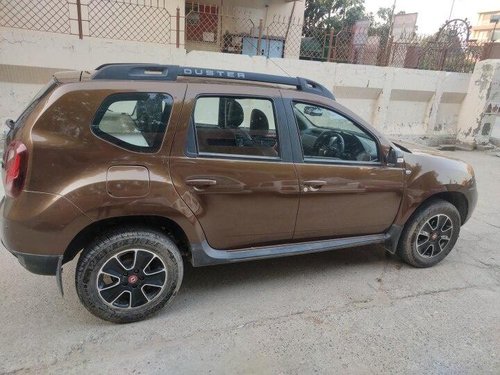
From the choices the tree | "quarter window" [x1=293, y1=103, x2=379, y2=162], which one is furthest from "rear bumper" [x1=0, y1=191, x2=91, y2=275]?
the tree

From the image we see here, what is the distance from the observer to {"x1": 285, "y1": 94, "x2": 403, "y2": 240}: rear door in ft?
9.60

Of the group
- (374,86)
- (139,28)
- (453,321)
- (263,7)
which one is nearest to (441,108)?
(374,86)

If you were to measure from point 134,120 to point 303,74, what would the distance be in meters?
6.64

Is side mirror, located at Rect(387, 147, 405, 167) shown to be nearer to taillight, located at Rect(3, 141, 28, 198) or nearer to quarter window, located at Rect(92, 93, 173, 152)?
quarter window, located at Rect(92, 93, 173, 152)

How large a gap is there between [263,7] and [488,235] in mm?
10277

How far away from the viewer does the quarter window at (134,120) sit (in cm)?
237

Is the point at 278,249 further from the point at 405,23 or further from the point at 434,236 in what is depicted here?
the point at 405,23

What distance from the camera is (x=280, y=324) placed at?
8.94 ft

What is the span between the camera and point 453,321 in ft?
9.42

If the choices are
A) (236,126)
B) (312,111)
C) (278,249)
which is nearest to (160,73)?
(236,126)

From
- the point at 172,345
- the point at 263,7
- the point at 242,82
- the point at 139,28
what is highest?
the point at 263,7

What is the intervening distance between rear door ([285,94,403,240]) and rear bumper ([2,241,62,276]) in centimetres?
174

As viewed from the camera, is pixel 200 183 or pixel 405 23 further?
pixel 405 23

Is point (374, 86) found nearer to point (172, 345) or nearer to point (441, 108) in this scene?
point (441, 108)
